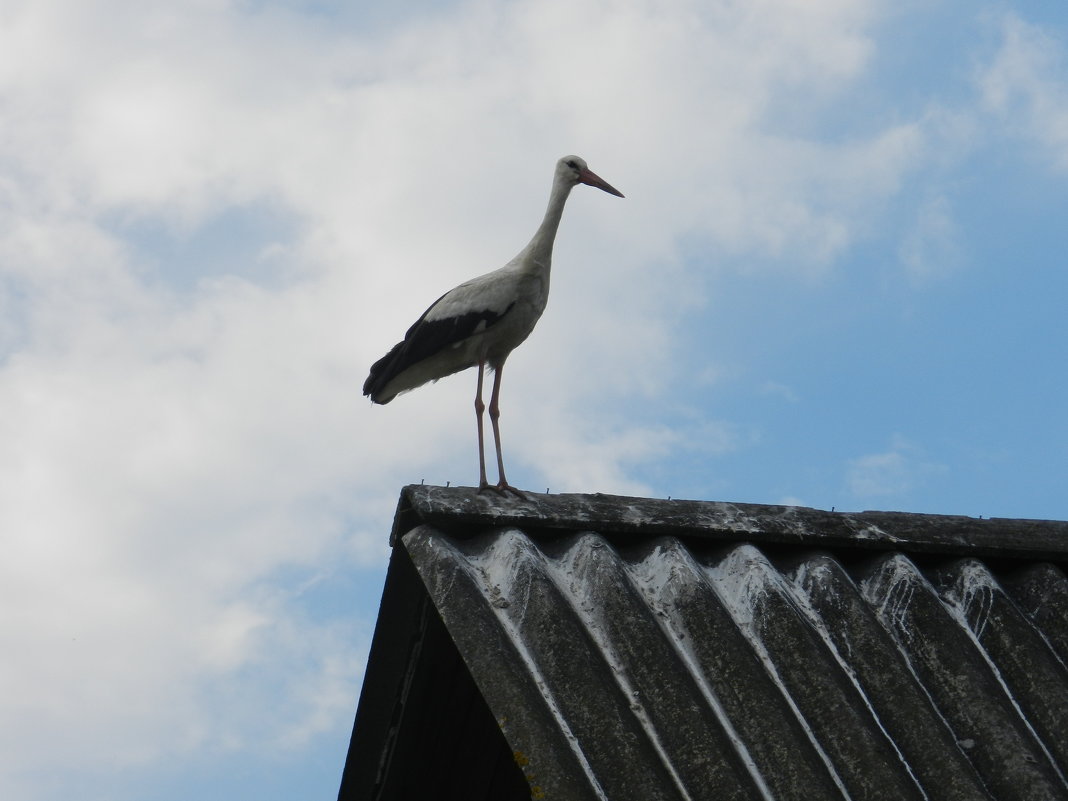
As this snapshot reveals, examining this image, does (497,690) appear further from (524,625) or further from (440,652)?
(440,652)

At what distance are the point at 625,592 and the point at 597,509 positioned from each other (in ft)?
1.47

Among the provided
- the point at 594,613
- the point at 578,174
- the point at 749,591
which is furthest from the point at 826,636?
the point at 578,174

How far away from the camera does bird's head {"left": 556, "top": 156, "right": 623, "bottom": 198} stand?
24.5 ft

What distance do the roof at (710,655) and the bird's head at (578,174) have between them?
3.73m

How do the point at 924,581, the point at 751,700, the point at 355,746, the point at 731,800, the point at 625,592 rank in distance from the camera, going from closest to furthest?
the point at 731,800 < the point at 751,700 < the point at 625,592 < the point at 924,581 < the point at 355,746

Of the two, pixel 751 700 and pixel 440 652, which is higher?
pixel 440 652

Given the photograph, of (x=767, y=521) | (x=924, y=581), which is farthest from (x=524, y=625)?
(x=924, y=581)

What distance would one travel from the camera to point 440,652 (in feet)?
12.9

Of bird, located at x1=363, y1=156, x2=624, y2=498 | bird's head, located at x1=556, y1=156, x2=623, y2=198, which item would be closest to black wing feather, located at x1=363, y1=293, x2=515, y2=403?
bird, located at x1=363, y1=156, x2=624, y2=498

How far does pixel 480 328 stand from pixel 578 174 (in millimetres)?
1350

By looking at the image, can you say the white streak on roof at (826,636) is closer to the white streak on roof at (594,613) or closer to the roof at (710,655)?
the roof at (710,655)

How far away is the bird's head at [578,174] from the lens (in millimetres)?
7465

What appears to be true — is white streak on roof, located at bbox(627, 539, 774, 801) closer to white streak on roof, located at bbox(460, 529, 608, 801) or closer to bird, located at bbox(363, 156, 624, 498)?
white streak on roof, located at bbox(460, 529, 608, 801)

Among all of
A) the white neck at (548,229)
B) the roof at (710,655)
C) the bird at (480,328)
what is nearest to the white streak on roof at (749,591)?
the roof at (710,655)
